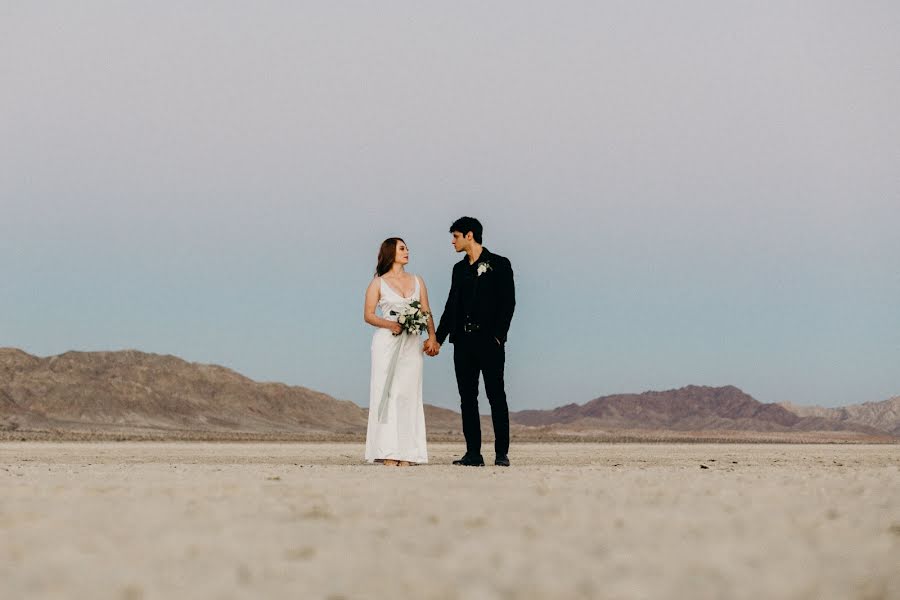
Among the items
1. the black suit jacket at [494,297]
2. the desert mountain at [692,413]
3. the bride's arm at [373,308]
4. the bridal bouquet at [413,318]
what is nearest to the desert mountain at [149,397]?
the desert mountain at [692,413]

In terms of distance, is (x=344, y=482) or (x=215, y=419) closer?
(x=344, y=482)

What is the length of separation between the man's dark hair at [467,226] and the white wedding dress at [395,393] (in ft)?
3.38

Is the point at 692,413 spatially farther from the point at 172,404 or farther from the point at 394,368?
the point at 394,368

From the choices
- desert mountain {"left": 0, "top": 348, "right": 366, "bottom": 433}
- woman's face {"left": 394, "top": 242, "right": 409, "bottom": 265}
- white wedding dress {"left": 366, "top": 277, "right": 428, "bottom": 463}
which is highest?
desert mountain {"left": 0, "top": 348, "right": 366, "bottom": 433}

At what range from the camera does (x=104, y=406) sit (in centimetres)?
6800

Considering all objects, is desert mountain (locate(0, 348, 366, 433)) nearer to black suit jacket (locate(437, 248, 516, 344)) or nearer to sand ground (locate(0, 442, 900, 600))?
black suit jacket (locate(437, 248, 516, 344))

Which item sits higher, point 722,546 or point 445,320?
point 445,320

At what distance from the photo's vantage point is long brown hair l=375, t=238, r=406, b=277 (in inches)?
459

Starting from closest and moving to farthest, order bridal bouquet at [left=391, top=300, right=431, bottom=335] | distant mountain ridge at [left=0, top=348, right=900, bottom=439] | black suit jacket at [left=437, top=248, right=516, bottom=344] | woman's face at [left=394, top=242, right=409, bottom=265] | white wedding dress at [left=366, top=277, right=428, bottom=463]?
black suit jacket at [left=437, top=248, right=516, bottom=344]
white wedding dress at [left=366, top=277, right=428, bottom=463]
bridal bouquet at [left=391, top=300, right=431, bottom=335]
woman's face at [left=394, top=242, right=409, bottom=265]
distant mountain ridge at [left=0, top=348, right=900, bottom=439]

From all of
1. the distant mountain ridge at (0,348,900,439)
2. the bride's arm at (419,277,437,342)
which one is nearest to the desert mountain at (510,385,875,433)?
the distant mountain ridge at (0,348,900,439)

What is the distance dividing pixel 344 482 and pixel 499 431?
3.61 meters

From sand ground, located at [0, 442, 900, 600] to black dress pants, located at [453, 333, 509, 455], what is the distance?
11.6ft

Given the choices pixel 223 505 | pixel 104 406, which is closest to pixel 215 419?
pixel 104 406

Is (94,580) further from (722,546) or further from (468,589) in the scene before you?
(722,546)
